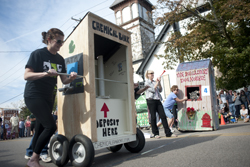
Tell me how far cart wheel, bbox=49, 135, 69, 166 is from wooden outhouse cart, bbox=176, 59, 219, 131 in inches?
198

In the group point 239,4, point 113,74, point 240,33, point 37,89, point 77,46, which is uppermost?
point 239,4

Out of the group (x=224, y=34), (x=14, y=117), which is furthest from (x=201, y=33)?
(x=14, y=117)

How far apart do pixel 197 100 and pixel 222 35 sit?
316 inches

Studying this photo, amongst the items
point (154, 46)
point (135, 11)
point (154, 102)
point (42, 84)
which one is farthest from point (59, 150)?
point (135, 11)

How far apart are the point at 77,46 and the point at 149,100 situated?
304cm

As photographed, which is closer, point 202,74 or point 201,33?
point 202,74

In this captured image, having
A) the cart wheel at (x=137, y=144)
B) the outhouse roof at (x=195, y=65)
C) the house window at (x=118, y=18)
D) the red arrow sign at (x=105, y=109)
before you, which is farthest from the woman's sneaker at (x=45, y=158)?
the house window at (x=118, y=18)

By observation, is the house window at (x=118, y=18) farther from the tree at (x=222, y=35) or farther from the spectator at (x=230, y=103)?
the spectator at (x=230, y=103)

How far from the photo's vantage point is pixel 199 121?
23.7 ft

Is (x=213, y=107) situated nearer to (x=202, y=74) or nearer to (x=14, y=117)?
(x=202, y=74)

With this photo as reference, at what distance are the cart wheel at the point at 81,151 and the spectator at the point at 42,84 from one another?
0.36 meters

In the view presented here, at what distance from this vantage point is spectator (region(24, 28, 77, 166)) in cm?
302

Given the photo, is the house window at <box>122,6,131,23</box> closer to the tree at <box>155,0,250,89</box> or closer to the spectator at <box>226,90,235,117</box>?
the tree at <box>155,0,250,89</box>

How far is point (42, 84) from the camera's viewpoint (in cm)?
316
